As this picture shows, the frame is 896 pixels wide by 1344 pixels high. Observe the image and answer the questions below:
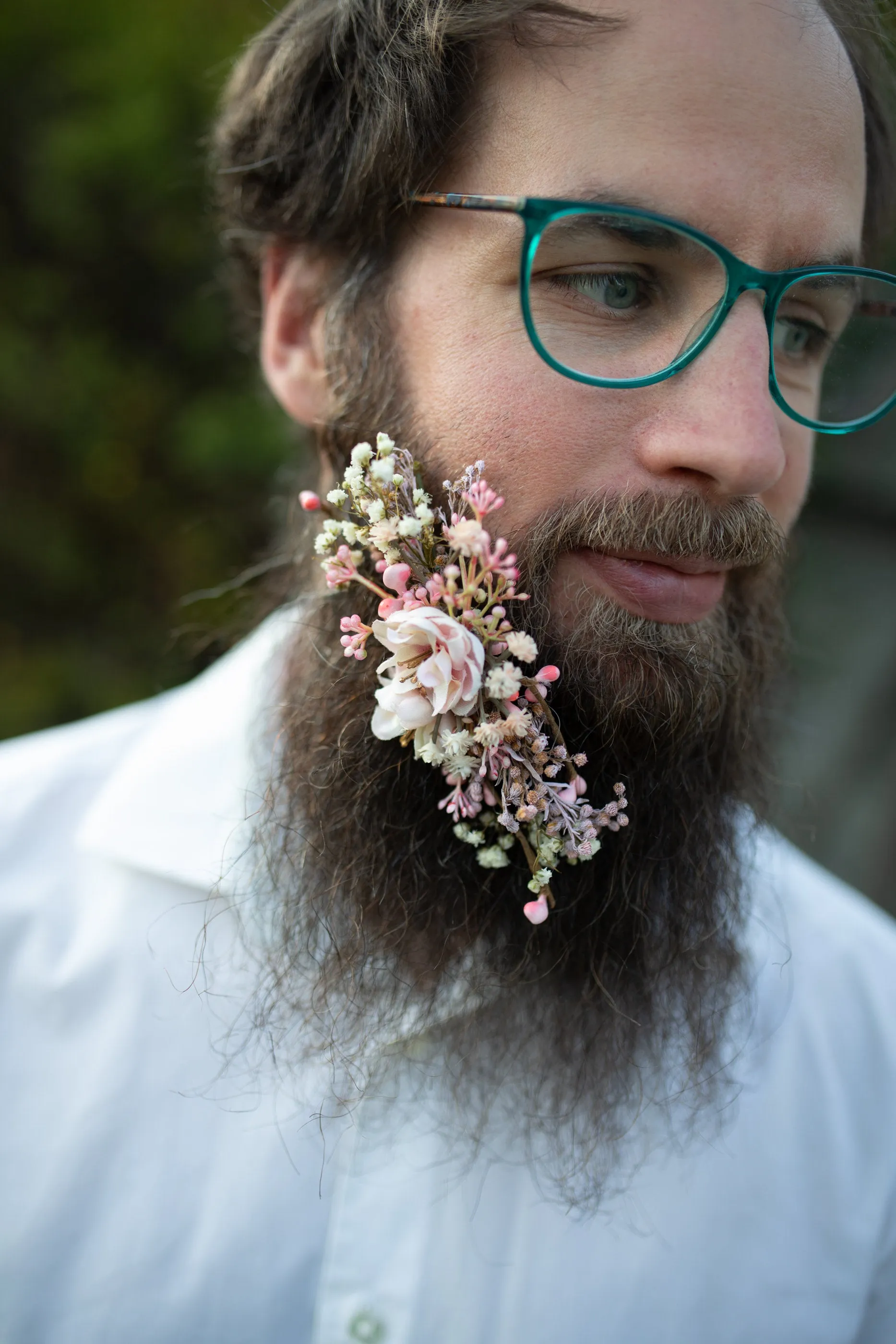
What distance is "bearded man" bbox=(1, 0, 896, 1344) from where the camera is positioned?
1.48 meters

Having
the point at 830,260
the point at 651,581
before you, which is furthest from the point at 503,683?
the point at 830,260

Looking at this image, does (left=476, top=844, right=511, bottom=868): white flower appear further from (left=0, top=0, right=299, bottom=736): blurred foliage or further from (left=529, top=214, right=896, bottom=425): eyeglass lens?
(left=0, top=0, right=299, bottom=736): blurred foliage

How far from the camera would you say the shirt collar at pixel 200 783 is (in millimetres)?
1837

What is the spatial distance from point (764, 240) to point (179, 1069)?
172 cm

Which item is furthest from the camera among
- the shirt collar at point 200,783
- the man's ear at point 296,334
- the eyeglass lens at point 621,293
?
the man's ear at point 296,334

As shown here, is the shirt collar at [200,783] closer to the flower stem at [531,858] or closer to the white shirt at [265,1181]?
the white shirt at [265,1181]

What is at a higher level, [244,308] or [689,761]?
[244,308]

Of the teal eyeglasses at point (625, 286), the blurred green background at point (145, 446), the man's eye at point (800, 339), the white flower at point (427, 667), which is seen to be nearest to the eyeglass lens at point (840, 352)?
the man's eye at point (800, 339)

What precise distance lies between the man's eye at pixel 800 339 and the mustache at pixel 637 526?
0.34 m

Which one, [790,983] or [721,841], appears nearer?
[721,841]

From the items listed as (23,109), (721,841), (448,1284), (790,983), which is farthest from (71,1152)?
(23,109)

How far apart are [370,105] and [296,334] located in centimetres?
46

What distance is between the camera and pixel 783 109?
149 cm

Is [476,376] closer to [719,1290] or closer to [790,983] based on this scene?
[790,983]
